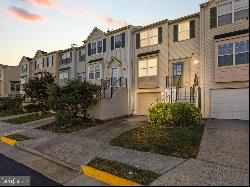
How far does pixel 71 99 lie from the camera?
18828mm

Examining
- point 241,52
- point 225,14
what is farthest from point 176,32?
point 241,52

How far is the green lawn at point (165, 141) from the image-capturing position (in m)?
10.6

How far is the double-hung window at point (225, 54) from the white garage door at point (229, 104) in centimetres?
190

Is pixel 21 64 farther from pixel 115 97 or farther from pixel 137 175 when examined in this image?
pixel 137 175

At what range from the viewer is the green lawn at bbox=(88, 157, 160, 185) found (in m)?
7.86

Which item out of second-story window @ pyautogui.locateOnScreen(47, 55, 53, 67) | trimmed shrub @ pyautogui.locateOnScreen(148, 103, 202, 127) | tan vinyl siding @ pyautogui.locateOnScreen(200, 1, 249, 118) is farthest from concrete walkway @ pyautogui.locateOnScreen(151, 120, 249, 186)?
second-story window @ pyautogui.locateOnScreen(47, 55, 53, 67)

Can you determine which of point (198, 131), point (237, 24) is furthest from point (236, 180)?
point (237, 24)

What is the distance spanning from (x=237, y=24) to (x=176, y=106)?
7.63m

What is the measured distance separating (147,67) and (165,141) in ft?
43.1

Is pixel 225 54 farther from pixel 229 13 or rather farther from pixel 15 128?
pixel 15 128

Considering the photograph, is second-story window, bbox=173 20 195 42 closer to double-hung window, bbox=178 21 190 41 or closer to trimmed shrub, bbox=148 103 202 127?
double-hung window, bbox=178 21 190 41

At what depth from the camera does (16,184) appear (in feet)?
25.5

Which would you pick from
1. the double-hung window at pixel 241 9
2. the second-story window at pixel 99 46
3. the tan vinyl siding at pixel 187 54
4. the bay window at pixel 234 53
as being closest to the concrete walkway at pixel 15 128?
the second-story window at pixel 99 46

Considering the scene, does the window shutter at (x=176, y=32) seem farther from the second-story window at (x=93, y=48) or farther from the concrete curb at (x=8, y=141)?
the concrete curb at (x=8, y=141)
